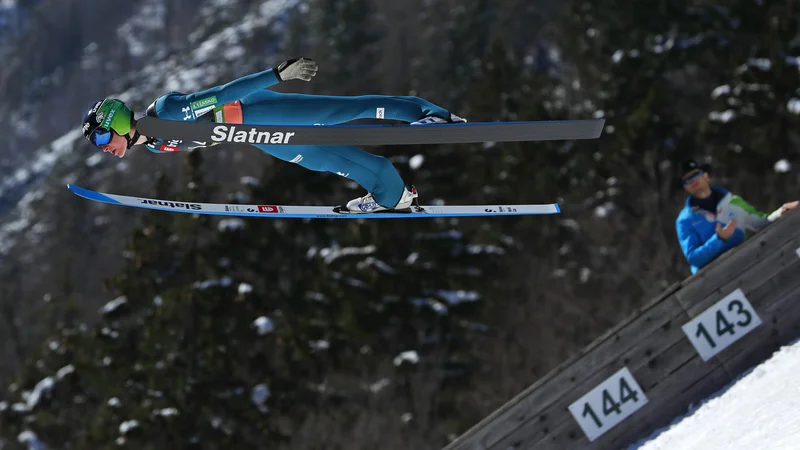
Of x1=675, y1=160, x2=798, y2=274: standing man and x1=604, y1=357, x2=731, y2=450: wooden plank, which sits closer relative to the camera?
x1=604, y1=357, x2=731, y2=450: wooden plank

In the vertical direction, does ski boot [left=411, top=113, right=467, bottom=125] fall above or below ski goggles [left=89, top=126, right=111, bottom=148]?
below

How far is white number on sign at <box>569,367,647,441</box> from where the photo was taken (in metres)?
6.72

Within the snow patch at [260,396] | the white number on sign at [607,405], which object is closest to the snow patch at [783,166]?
the snow patch at [260,396]

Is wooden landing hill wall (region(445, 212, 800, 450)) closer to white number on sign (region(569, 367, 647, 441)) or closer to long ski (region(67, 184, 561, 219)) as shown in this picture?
white number on sign (region(569, 367, 647, 441))

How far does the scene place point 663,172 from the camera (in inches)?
914

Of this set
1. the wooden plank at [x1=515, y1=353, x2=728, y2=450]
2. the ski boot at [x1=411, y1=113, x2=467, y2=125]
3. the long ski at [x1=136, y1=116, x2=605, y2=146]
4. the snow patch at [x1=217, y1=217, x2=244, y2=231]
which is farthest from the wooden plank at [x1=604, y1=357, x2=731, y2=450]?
the snow patch at [x1=217, y1=217, x2=244, y2=231]

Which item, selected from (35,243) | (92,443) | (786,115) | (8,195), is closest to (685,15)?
(786,115)

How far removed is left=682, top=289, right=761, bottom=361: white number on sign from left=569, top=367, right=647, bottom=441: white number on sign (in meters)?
0.48

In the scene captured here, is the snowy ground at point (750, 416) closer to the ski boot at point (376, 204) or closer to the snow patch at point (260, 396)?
the ski boot at point (376, 204)

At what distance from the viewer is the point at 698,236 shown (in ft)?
23.2

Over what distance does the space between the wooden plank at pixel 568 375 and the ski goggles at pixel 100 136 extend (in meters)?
2.85

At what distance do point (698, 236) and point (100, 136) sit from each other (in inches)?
153

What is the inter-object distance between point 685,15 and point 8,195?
9757cm

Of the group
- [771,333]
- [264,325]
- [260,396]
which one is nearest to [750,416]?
[771,333]
